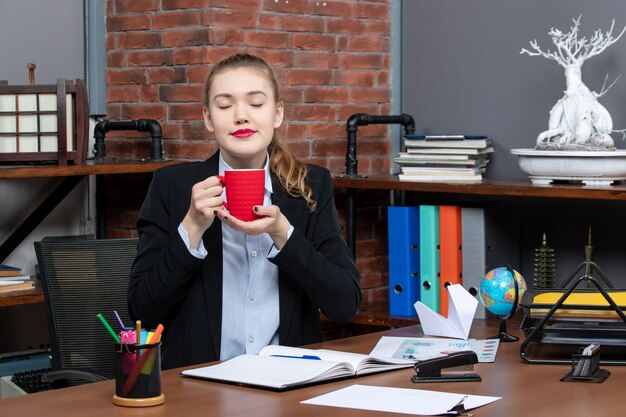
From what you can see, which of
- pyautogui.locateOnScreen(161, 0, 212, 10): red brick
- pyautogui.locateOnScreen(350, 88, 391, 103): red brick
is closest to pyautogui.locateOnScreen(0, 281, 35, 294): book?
pyautogui.locateOnScreen(161, 0, 212, 10): red brick

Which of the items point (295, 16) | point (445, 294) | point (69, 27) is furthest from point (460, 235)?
point (69, 27)

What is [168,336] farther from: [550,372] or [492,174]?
[492,174]

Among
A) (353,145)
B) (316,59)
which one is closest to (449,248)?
(353,145)

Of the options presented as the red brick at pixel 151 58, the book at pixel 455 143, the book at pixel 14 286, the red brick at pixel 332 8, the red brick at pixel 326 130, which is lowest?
the book at pixel 14 286

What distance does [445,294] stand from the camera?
3578 millimetres

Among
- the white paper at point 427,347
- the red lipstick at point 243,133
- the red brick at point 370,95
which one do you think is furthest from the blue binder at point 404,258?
the red lipstick at point 243,133

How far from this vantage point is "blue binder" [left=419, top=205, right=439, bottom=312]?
3.58 meters

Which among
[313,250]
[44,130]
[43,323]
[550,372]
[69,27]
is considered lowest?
[43,323]

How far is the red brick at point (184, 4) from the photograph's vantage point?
347cm

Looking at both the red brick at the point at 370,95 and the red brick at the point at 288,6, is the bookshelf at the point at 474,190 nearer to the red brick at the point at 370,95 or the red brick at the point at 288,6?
the red brick at the point at 370,95

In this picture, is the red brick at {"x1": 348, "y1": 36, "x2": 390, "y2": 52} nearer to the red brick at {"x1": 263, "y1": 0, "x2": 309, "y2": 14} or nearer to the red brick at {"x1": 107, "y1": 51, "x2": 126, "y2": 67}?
the red brick at {"x1": 263, "y1": 0, "x2": 309, "y2": 14}

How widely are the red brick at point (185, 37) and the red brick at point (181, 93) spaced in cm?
14

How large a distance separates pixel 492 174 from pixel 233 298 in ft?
5.47

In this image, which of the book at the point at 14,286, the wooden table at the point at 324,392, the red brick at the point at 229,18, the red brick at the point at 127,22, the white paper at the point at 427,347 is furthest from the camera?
the red brick at the point at 127,22
